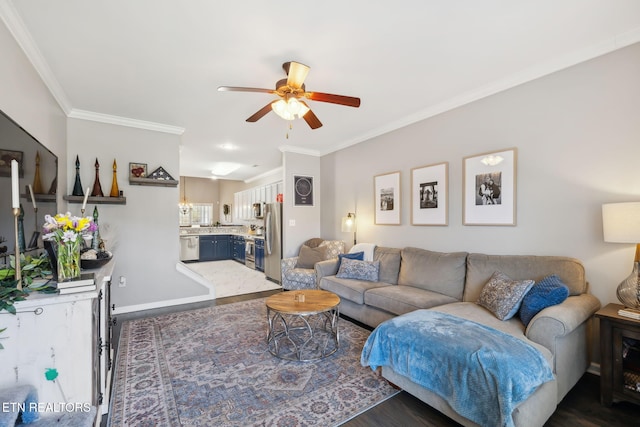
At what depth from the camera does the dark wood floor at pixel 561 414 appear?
183cm

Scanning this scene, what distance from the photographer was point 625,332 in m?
1.88

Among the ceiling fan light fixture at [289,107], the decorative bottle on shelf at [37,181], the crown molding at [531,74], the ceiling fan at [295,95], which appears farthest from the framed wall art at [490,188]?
the decorative bottle on shelf at [37,181]

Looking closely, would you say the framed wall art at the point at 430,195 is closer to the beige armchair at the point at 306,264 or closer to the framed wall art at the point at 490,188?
the framed wall art at the point at 490,188

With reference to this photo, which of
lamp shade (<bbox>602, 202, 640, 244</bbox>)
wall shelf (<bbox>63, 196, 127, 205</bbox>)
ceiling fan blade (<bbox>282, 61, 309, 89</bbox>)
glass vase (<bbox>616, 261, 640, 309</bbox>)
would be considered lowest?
glass vase (<bbox>616, 261, 640, 309</bbox>)

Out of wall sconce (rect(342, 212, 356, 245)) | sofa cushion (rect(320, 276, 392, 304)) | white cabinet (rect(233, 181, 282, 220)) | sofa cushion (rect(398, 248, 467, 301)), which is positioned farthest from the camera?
white cabinet (rect(233, 181, 282, 220))

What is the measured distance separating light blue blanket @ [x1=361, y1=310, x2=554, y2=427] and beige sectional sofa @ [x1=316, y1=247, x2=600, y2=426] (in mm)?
99

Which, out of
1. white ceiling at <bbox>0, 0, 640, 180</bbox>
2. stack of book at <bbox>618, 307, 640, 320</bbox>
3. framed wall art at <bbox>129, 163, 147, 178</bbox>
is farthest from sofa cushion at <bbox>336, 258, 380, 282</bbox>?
framed wall art at <bbox>129, 163, 147, 178</bbox>

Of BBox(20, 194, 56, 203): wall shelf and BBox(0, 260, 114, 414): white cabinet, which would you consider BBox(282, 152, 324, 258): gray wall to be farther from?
BBox(0, 260, 114, 414): white cabinet

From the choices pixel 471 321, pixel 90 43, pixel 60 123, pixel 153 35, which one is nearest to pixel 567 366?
pixel 471 321

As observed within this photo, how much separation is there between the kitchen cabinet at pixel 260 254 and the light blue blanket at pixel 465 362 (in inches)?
191

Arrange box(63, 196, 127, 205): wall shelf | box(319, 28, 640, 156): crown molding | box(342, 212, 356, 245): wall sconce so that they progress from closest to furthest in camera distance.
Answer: box(319, 28, 640, 156): crown molding, box(63, 196, 127, 205): wall shelf, box(342, 212, 356, 245): wall sconce

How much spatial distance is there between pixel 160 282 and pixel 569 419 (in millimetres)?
4613

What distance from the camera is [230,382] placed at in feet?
7.58

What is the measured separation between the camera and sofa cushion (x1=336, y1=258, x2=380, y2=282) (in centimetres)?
376
